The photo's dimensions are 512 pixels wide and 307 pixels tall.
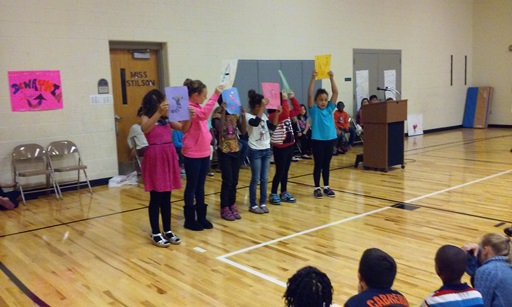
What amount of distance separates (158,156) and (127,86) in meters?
4.08

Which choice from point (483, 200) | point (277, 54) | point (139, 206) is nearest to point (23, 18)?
point (139, 206)

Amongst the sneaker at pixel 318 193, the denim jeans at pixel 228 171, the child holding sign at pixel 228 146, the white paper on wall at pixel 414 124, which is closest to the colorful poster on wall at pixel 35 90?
the child holding sign at pixel 228 146

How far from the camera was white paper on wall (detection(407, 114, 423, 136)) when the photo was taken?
513 inches

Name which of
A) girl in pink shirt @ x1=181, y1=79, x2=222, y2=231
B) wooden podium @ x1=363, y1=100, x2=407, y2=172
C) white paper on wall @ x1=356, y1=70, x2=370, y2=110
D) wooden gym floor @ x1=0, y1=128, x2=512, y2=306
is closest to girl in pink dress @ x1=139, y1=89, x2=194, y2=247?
girl in pink shirt @ x1=181, y1=79, x2=222, y2=231

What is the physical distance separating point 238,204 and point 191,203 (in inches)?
47.0

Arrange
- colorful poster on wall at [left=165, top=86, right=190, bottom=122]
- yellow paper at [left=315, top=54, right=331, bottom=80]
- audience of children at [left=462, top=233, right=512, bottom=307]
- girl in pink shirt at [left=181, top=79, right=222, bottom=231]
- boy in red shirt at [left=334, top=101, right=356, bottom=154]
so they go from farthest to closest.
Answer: boy in red shirt at [left=334, top=101, right=356, bottom=154] < yellow paper at [left=315, top=54, right=331, bottom=80] < girl in pink shirt at [left=181, top=79, right=222, bottom=231] < colorful poster on wall at [left=165, top=86, right=190, bottom=122] < audience of children at [left=462, top=233, right=512, bottom=307]

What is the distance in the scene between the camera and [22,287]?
3.65m

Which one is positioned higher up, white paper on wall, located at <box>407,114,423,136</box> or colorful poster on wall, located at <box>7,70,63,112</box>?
colorful poster on wall, located at <box>7,70,63,112</box>

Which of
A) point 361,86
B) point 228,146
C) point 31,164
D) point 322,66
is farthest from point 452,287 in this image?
point 361,86

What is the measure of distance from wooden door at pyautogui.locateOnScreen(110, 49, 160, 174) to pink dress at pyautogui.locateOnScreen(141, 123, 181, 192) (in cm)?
380

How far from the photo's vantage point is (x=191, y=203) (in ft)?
16.2

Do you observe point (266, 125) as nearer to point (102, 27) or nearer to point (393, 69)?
point (102, 27)

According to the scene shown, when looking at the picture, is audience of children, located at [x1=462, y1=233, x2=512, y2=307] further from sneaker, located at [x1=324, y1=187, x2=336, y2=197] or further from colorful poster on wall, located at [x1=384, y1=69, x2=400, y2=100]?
colorful poster on wall, located at [x1=384, y1=69, x2=400, y2=100]

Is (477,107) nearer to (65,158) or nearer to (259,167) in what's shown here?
(259,167)
